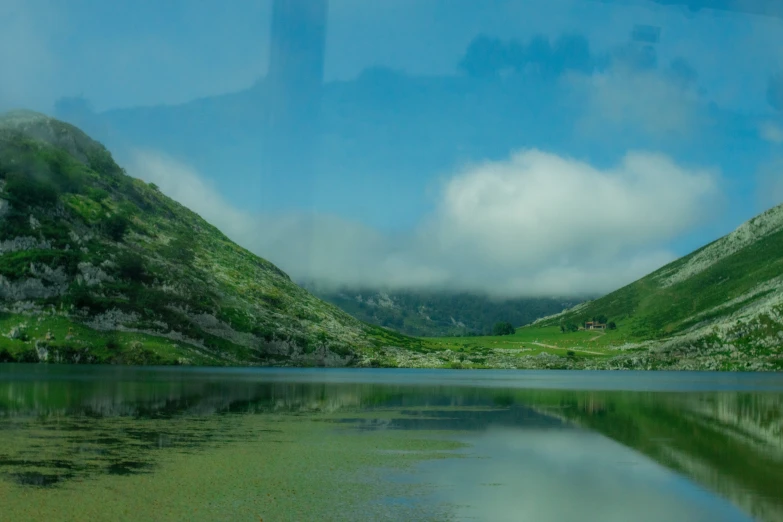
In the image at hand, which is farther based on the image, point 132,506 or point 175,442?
point 175,442

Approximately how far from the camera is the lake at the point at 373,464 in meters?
25.4

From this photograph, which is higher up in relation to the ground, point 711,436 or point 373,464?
point 373,464

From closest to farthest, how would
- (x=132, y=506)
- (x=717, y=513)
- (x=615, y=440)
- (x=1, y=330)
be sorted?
1. (x=132, y=506)
2. (x=717, y=513)
3. (x=615, y=440)
4. (x=1, y=330)

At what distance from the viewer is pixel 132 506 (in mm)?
24297

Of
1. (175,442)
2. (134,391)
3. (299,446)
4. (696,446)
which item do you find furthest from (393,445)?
(134,391)

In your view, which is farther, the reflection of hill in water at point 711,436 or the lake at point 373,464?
the reflection of hill in water at point 711,436

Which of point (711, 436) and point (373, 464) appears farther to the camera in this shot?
point (711, 436)

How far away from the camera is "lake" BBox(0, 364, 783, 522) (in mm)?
25422

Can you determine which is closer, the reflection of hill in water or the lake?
the lake

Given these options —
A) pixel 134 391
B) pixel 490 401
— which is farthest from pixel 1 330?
pixel 490 401

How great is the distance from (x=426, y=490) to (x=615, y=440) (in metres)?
25.2

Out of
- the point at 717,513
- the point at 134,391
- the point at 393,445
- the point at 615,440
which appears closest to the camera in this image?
the point at 717,513

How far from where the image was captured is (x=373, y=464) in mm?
35656

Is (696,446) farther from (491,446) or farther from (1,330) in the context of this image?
(1,330)
